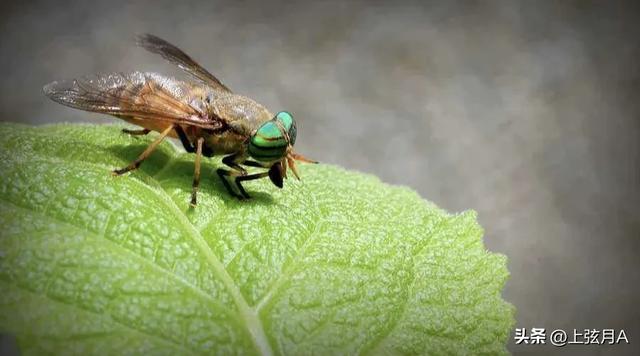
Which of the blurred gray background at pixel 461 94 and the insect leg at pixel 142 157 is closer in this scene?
the insect leg at pixel 142 157

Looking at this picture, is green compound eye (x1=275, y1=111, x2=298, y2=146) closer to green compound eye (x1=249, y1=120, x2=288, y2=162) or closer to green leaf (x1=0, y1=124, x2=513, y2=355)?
green compound eye (x1=249, y1=120, x2=288, y2=162)

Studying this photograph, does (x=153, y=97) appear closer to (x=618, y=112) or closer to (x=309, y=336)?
(x=309, y=336)

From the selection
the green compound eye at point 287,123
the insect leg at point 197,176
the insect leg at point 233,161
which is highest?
the green compound eye at point 287,123

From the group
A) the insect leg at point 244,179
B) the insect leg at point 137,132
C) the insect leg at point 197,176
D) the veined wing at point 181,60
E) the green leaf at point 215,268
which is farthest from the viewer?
the veined wing at point 181,60

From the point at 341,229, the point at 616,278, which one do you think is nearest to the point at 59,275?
the point at 341,229

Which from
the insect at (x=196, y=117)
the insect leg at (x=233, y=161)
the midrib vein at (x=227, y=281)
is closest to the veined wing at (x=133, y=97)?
the insect at (x=196, y=117)

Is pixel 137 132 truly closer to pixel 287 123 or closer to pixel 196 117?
pixel 196 117

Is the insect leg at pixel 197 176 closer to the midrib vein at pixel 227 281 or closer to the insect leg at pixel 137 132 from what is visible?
the midrib vein at pixel 227 281
